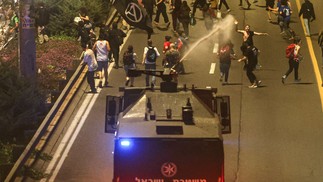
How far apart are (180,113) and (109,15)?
2573cm

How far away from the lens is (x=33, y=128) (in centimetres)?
2678

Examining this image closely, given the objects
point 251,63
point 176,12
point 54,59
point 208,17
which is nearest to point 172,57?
point 251,63

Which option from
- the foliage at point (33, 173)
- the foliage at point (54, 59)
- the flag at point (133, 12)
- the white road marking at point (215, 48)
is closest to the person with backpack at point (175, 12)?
the white road marking at point (215, 48)

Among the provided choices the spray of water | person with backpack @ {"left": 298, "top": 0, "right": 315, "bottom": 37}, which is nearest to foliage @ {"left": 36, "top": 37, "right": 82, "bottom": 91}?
the spray of water

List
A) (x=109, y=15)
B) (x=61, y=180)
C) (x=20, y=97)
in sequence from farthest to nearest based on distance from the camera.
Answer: (x=109, y=15), (x=20, y=97), (x=61, y=180)

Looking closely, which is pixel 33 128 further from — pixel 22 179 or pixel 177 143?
pixel 177 143

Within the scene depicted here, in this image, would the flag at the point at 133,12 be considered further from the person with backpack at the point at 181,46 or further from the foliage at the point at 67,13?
the foliage at the point at 67,13

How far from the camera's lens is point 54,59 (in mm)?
35844

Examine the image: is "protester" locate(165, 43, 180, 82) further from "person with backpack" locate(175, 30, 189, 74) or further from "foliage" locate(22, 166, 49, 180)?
"foliage" locate(22, 166, 49, 180)

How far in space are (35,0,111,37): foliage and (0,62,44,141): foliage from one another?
41.4ft

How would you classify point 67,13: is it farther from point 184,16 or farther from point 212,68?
point 212,68

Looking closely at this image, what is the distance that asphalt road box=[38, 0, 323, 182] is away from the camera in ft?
78.7

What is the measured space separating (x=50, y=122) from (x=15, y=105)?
4.72 ft

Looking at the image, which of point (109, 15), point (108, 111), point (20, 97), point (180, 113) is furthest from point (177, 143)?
point (109, 15)
